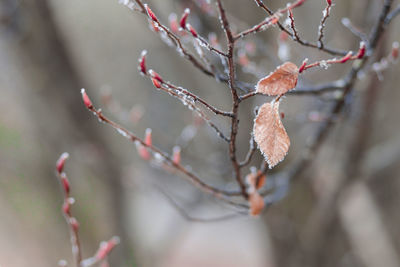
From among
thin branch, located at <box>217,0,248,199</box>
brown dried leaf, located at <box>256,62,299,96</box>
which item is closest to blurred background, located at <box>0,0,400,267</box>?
thin branch, located at <box>217,0,248,199</box>

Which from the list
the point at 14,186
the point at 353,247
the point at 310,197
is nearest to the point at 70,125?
the point at 14,186

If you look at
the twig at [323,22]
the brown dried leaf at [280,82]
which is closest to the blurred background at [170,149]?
the twig at [323,22]

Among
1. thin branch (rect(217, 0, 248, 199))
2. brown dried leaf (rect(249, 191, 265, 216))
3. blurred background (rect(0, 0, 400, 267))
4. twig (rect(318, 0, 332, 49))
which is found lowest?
brown dried leaf (rect(249, 191, 265, 216))

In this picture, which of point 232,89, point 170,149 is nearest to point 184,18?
point 232,89

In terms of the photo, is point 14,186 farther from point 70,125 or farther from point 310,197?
point 310,197

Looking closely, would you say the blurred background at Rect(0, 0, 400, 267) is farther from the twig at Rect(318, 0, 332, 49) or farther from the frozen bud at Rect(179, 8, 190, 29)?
the frozen bud at Rect(179, 8, 190, 29)

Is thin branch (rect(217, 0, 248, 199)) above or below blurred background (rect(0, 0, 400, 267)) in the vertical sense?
below

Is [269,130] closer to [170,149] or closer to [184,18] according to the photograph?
[184,18]
